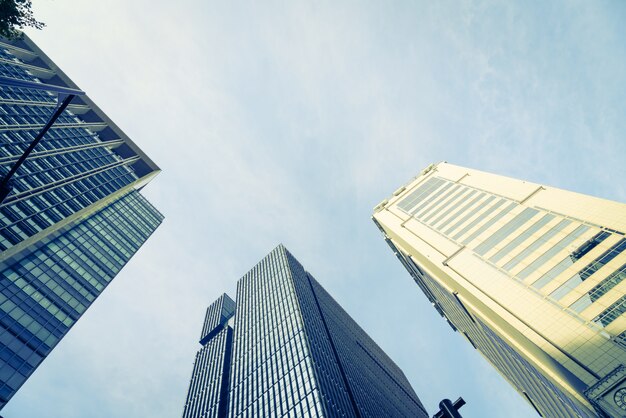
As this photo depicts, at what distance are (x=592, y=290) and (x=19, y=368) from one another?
193 ft

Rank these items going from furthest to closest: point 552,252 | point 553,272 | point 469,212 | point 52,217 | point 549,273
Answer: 1. point 52,217
2. point 469,212
3. point 552,252
4. point 549,273
5. point 553,272

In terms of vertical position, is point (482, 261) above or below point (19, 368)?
below

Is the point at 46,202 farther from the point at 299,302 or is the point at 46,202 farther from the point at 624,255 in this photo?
the point at 624,255

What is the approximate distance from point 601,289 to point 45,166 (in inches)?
3291

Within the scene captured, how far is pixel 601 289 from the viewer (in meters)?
28.1

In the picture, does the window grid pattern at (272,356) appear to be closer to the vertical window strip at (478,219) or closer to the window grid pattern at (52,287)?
the vertical window strip at (478,219)

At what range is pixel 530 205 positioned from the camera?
135ft

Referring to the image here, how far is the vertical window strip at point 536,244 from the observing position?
3525cm

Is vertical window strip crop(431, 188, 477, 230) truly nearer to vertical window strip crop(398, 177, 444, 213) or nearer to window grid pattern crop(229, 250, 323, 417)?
vertical window strip crop(398, 177, 444, 213)

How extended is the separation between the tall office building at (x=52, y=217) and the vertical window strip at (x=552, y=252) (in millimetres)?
55994

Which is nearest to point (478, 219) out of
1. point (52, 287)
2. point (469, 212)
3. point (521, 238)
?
point (469, 212)

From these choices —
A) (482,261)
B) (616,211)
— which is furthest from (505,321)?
(616,211)

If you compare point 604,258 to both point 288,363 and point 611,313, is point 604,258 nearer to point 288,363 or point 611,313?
point 611,313

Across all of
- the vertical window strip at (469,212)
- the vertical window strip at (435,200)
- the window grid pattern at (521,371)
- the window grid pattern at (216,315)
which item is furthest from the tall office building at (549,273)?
the window grid pattern at (216,315)
